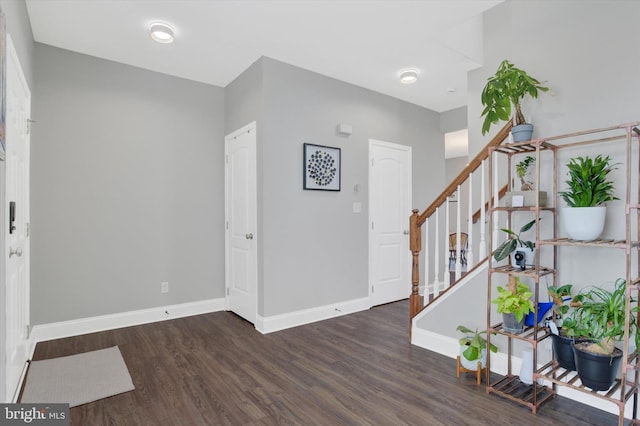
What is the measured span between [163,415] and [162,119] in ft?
9.91

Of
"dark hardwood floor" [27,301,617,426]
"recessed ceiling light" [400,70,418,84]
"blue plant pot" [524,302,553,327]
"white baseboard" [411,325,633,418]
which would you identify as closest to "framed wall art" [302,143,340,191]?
"recessed ceiling light" [400,70,418,84]

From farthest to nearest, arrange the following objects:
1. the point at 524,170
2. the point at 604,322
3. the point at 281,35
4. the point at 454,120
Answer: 1. the point at 454,120
2. the point at 281,35
3. the point at 524,170
4. the point at 604,322

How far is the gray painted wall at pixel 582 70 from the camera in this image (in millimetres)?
2057

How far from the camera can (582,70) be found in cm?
222

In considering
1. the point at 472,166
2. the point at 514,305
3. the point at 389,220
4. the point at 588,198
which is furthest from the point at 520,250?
the point at 389,220

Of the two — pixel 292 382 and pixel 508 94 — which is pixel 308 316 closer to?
pixel 292 382

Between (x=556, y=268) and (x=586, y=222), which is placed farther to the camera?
(x=556, y=268)

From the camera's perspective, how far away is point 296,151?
380 cm

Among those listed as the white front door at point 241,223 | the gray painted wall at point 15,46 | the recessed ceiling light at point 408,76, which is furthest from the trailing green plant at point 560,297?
the gray painted wall at point 15,46

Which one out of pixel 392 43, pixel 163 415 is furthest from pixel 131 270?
pixel 392 43

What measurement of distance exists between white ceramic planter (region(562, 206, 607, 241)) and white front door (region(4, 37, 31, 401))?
3.15 m

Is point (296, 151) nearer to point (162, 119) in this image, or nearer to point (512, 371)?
point (162, 119)

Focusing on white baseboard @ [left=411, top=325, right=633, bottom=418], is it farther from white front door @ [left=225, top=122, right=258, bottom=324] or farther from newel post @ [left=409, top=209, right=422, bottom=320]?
white front door @ [left=225, top=122, right=258, bottom=324]

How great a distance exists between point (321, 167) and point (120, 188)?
7.01ft
